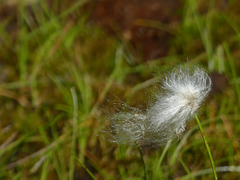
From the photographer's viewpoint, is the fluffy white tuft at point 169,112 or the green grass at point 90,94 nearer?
the fluffy white tuft at point 169,112

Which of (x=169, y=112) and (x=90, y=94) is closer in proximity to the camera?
(x=169, y=112)

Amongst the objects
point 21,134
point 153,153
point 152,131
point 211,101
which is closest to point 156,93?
point 152,131

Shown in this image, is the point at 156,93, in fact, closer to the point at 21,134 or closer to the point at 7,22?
the point at 21,134

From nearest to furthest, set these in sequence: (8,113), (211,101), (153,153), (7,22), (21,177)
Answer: (153,153)
(21,177)
(211,101)
(8,113)
(7,22)

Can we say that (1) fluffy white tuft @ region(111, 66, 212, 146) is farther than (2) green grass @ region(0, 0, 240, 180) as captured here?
No
